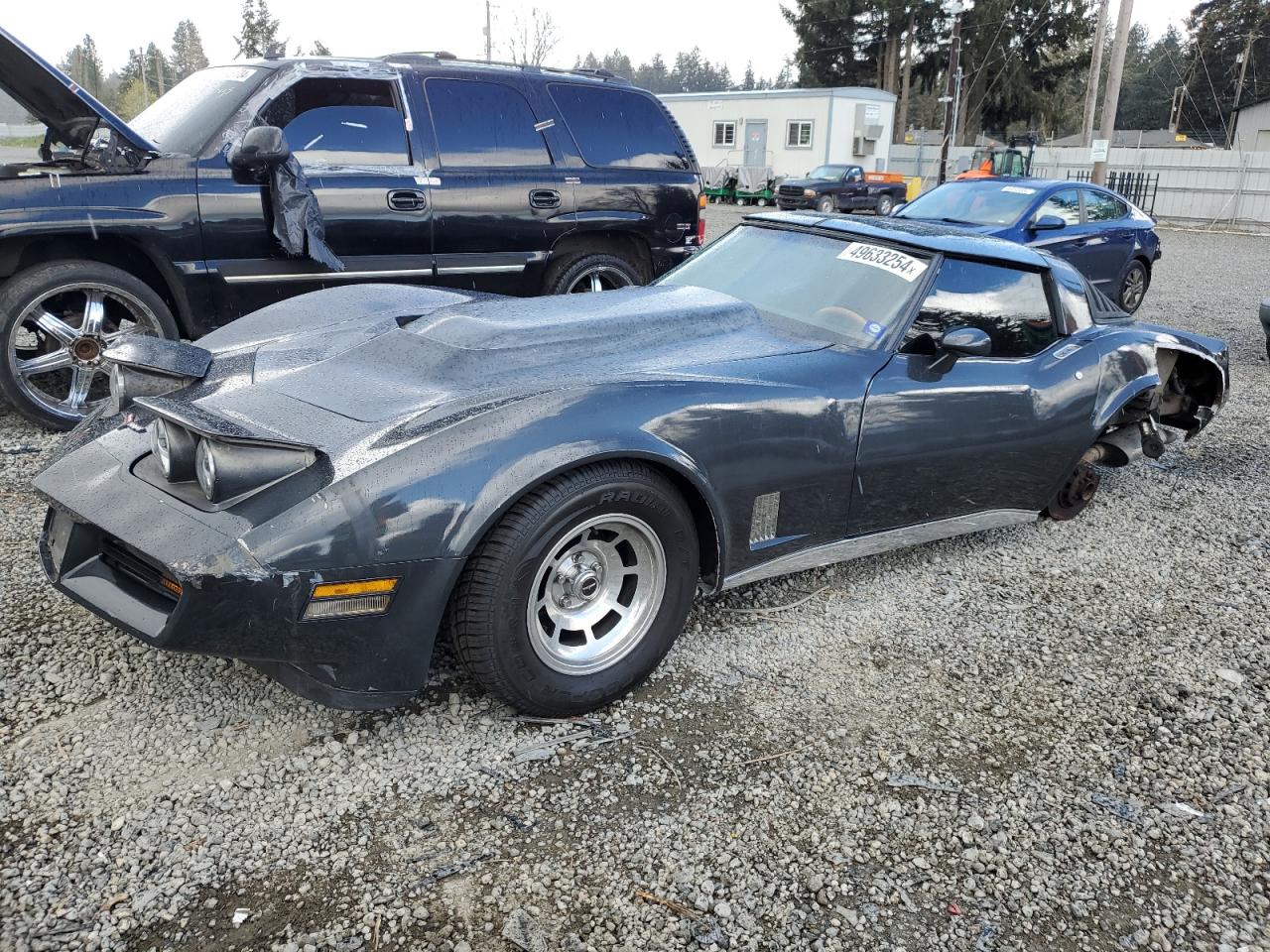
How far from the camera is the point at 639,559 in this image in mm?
2857

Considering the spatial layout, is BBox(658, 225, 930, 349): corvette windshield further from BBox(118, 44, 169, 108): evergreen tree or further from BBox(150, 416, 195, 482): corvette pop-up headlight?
BBox(118, 44, 169, 108): evergreen tree

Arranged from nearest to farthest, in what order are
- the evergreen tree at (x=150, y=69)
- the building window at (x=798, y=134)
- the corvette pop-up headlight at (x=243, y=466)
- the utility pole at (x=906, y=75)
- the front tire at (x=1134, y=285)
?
the corvette pop-up headlight at (x=243, y=466) < the front tire at (x=1134, y=285) < the building window at (x=798, y=134) < the utility pole at (x=906, y=75) < the evergreen tree at (x=150, y=69)

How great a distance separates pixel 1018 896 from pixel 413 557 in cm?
167

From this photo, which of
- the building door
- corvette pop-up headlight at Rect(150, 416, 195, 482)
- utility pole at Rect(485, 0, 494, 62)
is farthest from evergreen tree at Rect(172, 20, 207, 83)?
corvette pop-up headlight at Rect(150, 416, 195, 482)

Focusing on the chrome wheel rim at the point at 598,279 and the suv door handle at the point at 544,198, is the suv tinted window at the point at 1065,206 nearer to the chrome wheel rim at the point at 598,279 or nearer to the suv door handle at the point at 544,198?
the chrome wheel rim at the point at 598,279

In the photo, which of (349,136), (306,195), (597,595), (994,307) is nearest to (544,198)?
(349,136)

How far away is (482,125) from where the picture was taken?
602 centimetres

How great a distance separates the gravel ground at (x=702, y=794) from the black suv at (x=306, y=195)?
1.83 m

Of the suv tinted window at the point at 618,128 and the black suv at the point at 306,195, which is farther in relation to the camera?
the suv tinted window at the point at 618,128

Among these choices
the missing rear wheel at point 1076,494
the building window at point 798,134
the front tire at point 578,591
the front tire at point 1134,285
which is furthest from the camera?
the building window at point 798,134

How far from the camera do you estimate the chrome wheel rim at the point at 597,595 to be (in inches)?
106

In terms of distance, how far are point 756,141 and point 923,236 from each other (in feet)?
109

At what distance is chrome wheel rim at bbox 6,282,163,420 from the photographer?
4.84 metres

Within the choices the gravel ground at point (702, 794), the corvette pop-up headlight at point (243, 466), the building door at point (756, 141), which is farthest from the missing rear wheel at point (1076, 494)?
the building door at point (756, 141)
